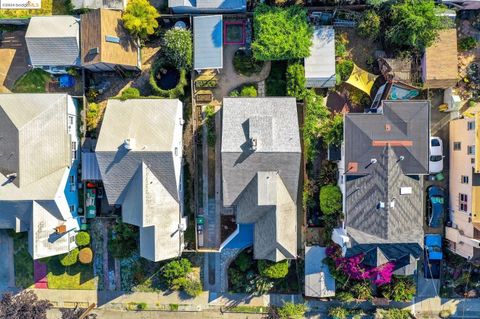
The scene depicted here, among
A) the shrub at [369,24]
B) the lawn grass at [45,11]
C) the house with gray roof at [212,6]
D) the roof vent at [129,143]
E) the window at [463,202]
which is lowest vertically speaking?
the window at [463,202]

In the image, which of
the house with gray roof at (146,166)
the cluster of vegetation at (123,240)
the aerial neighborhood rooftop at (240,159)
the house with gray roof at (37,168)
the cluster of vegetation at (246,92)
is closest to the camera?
the house with gray roof at (146,166)

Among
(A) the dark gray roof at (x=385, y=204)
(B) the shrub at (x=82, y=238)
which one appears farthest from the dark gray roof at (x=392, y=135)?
(B) the shrub at (x=82, y=238)

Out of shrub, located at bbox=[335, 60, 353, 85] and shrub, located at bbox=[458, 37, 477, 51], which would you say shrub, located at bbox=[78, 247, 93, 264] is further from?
shrub, located at bbox=[458, 37, 477, 51]

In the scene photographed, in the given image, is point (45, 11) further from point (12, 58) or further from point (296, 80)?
point (296, 80)

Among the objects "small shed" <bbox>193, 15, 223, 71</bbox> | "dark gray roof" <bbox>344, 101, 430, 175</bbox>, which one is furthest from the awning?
"dark gray roof" <bbox>344, 101, 430, 175</bbox>

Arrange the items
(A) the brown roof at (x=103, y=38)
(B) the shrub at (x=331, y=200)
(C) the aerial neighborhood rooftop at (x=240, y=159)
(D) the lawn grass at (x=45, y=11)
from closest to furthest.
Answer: (C) the aerial neighborhood rooftop at (x=240, y=159) → (A) the brown roof at (x=103, y=38) → (B) the shrub at (x=331, y=200) → (D) the lawn grass at (x=45, y=11)

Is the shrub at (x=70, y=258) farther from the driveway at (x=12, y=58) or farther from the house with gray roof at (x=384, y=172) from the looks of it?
the house with gray roof at (x=384, y=172)

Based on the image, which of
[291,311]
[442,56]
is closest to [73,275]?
[291,311]

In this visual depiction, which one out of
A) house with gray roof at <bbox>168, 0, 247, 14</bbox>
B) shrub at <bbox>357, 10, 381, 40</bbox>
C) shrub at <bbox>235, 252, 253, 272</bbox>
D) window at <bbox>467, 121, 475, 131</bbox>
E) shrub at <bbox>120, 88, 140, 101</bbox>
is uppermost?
house with gray roof at <bbox>168, 0, 247, 14</bbox>
